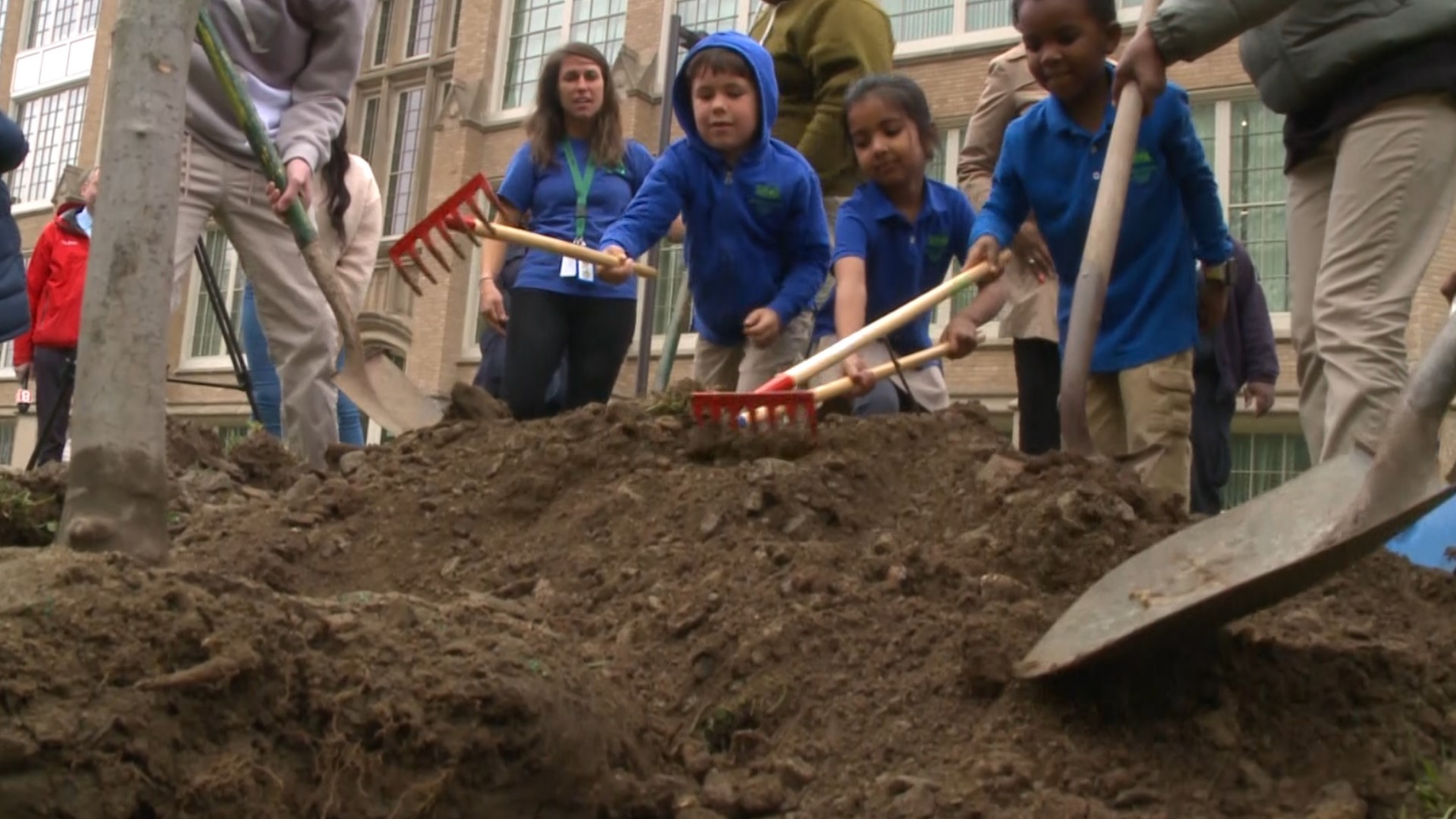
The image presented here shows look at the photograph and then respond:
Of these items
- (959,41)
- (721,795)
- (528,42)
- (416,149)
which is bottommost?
(721,795)

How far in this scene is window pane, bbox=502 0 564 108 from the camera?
19891 millimetres

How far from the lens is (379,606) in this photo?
221cm

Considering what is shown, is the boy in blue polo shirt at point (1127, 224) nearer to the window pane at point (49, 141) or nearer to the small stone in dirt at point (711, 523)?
the small stone in dirt at point (711, 523)

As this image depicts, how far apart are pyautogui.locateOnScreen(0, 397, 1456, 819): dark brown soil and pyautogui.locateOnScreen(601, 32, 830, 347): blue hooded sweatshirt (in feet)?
4.16

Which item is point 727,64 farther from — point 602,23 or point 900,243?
point 602,23

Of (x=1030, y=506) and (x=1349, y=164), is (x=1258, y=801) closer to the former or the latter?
(x=1030, y=506)

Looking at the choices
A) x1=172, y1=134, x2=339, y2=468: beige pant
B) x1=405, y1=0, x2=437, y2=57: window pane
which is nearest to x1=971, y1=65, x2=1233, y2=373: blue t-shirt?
x1=172, y1=134, x2=339, y2=468: beige pant

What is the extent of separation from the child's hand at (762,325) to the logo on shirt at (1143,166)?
1.06m

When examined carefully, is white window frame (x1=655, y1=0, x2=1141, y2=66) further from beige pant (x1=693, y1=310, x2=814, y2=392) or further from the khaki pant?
the khaki pant

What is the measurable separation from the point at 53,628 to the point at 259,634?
0.79 feet

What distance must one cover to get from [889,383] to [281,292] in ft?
5.86

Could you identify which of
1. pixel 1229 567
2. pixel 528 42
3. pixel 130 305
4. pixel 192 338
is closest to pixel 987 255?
pixel 1229 567

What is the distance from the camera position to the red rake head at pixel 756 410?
3.40m

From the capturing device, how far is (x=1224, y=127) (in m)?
14.4
